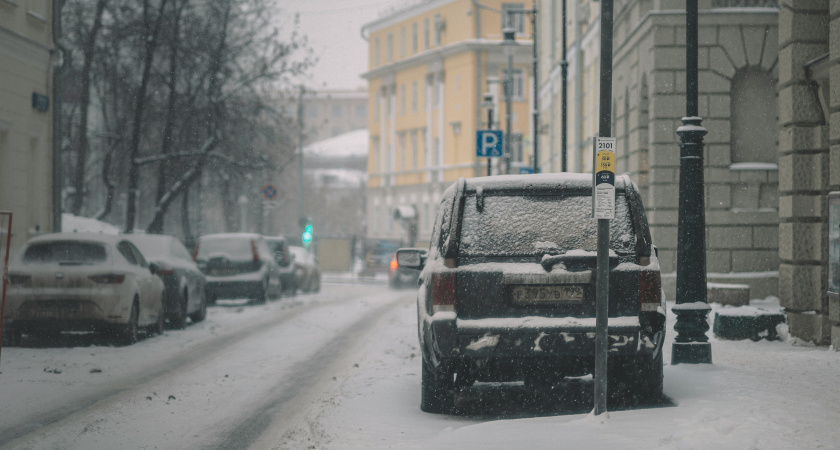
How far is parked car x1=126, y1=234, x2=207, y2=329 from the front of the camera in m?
18.2

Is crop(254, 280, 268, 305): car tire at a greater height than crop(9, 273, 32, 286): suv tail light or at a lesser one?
lesser

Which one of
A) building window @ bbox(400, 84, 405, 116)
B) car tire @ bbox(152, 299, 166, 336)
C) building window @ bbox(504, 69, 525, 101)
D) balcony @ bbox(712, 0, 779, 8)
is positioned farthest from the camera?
building window @ bbox(400, 84, 405, 116)

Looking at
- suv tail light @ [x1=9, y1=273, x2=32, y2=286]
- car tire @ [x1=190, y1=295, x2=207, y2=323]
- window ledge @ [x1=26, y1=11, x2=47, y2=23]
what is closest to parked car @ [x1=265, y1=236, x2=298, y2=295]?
window ledge @ [x1=26, y1=11, x2=47, y2=23]

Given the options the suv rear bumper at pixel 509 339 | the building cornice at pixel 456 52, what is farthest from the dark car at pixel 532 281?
the building cornice at pixel 456 52

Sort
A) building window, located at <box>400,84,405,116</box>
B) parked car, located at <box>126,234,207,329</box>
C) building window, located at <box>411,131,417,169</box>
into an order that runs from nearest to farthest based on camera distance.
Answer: parked car, located at <box>126,234,207,329</box>
building window, located at <box>411,131,417,169</box>
building window, located at <box>400,84,405,116</box>

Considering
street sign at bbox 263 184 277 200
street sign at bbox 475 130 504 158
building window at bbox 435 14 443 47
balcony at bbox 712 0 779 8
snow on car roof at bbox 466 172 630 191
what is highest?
building window at bbox 435 14 443 47

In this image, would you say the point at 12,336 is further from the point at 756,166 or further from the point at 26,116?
the point at 756,166

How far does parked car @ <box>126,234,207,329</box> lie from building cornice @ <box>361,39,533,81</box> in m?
46.1

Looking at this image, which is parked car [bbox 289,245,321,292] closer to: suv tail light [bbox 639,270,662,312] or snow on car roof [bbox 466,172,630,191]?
snow on car roof [bbox 466,172,630,191]

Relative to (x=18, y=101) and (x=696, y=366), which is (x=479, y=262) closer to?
(x=696, y=366)

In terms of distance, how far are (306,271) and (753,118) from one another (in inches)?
682

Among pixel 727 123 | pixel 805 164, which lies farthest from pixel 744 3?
pixel 805 164

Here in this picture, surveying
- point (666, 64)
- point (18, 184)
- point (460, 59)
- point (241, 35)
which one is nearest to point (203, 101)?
point (241, 35)

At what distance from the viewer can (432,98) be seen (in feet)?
233
